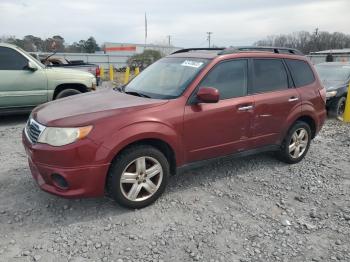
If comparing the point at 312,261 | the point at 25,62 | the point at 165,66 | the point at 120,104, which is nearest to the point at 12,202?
the point at 120,104

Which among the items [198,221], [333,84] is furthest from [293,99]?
[333,84]

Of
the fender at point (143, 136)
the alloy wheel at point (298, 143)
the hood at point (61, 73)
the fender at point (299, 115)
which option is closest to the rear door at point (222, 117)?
the fender at point (143, 136)

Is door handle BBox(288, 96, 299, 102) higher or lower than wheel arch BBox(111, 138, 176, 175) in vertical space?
higher

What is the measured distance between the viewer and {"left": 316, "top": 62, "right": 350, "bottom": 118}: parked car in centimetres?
946

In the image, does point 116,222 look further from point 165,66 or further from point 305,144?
point 305,144

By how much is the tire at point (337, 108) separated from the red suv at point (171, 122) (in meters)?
4.34

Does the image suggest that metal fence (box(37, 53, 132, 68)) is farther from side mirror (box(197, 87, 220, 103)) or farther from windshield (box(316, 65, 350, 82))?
side mirror (box(197, 87, 220, 103))

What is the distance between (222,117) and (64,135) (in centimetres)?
189

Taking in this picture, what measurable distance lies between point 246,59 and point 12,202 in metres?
3.40

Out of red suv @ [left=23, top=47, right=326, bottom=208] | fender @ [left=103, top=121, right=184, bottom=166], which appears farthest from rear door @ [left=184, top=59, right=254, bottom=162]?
fender @ [left=103, top=121, right=184, bottom=166]

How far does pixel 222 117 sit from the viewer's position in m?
4.34

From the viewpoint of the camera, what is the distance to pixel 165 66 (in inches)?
191

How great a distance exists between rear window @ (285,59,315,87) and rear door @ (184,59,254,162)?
1028 mm

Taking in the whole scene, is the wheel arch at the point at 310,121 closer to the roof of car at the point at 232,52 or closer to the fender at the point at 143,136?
the roof of car at the point at 232,52
